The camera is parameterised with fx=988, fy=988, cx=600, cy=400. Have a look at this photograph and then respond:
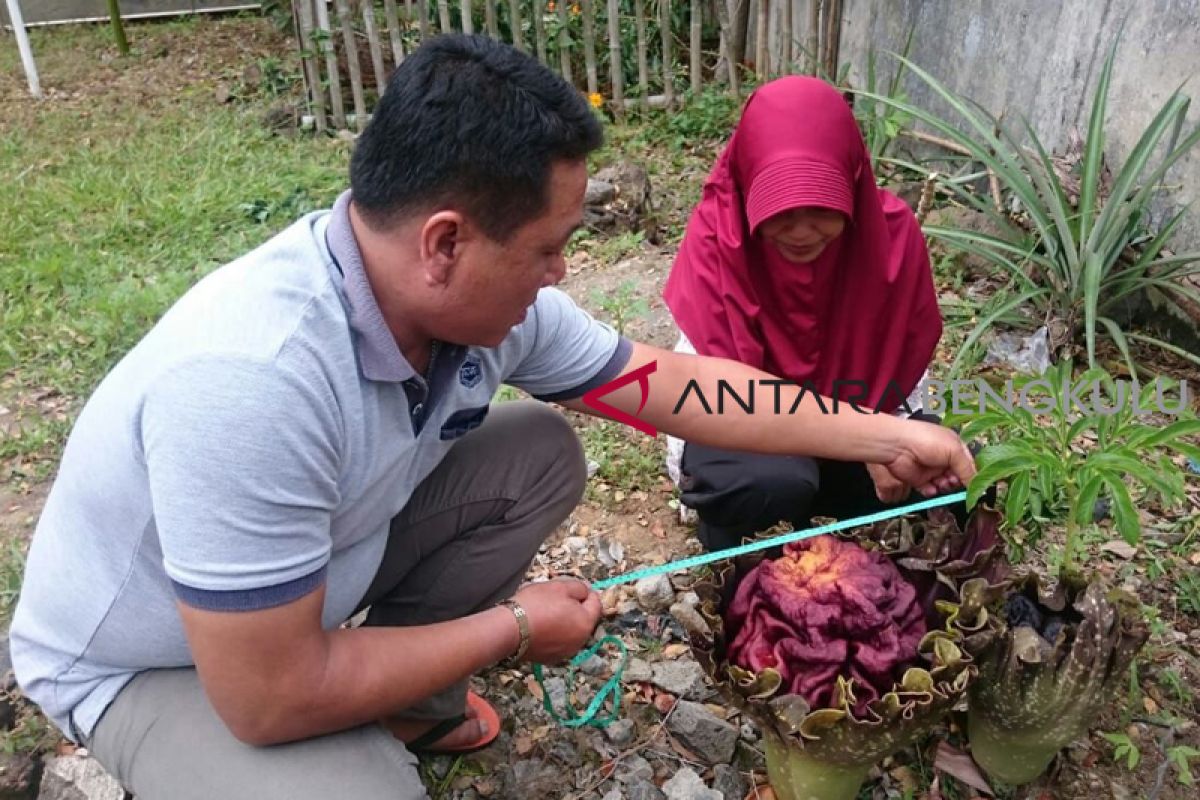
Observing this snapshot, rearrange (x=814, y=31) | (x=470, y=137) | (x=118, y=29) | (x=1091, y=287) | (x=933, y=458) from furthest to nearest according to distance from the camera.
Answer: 1. (x=118, y=29)
2. (x=814, y=31)
3. (x=1091, y=287)
4. (x=933, y=458)
5. (x=470, y=137)

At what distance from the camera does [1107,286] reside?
3.77 meters

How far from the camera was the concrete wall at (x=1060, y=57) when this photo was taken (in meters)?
3.64

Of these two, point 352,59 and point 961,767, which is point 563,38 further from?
point 961,767

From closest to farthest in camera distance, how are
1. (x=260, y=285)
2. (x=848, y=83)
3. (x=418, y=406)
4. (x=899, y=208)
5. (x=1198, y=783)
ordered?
(x=260, y=285)
(x=418, y=406)
(x=1198, y=783)
(x=899, y=208)
(x=848, y=83)

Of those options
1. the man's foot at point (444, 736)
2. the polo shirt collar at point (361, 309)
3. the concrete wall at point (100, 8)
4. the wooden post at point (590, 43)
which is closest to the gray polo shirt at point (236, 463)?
the polo shirt collar at point (361, 309)

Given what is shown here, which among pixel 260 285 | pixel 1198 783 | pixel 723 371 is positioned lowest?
pixel 1198 783

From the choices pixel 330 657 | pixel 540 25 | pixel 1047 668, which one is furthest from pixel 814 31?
pixel 330 657

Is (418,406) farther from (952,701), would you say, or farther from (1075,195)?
(1075,195)

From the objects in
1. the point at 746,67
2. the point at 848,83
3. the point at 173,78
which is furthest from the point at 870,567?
the point at 173,78

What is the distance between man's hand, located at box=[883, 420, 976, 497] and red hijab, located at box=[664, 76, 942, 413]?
60 centimetres

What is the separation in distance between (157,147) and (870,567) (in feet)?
19.6

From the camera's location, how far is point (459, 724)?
2398mm

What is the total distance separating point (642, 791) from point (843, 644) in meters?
0.72

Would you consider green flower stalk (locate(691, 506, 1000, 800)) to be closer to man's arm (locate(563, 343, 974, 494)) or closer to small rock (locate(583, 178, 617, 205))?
man's arm (locate(563, 343, 974, 494))
